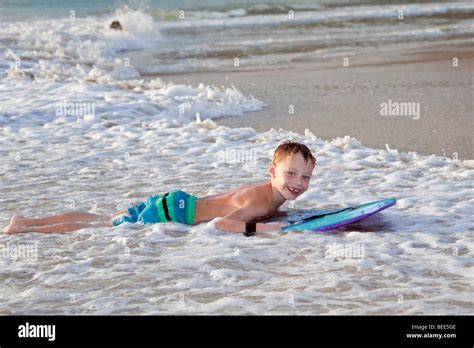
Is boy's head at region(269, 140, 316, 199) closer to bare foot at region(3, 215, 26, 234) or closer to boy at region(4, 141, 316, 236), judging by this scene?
boy at region(4, 141, 316, 236)

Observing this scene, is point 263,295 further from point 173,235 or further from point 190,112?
point 190,112

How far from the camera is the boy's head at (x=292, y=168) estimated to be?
6.25 m

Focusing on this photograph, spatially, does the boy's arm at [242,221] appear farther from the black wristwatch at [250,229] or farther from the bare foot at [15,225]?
the bare foot at [15,225]

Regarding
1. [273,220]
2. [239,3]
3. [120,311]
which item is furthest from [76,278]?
[239,3]

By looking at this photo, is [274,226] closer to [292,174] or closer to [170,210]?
[292,174]

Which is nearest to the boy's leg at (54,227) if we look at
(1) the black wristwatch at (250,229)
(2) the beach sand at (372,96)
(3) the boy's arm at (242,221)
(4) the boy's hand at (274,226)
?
(3) the boy's arm at (242,221)

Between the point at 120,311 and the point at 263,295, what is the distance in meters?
0.80

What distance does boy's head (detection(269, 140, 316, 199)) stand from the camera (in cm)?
625

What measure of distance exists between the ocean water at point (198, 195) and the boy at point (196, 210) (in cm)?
11

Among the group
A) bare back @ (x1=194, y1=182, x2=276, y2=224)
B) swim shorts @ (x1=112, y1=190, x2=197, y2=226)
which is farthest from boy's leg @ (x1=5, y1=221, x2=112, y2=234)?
bare back @ (x1=194, y1=182, x2=276, y2=224)

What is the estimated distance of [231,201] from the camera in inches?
259

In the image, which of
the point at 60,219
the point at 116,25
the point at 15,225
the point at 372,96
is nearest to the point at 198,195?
the point at 60,219

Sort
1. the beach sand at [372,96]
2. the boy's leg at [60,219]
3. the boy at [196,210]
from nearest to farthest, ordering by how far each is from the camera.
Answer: the boy at [196,210]
the boy's leg at [60,219]
the beach sand at [372,96]
